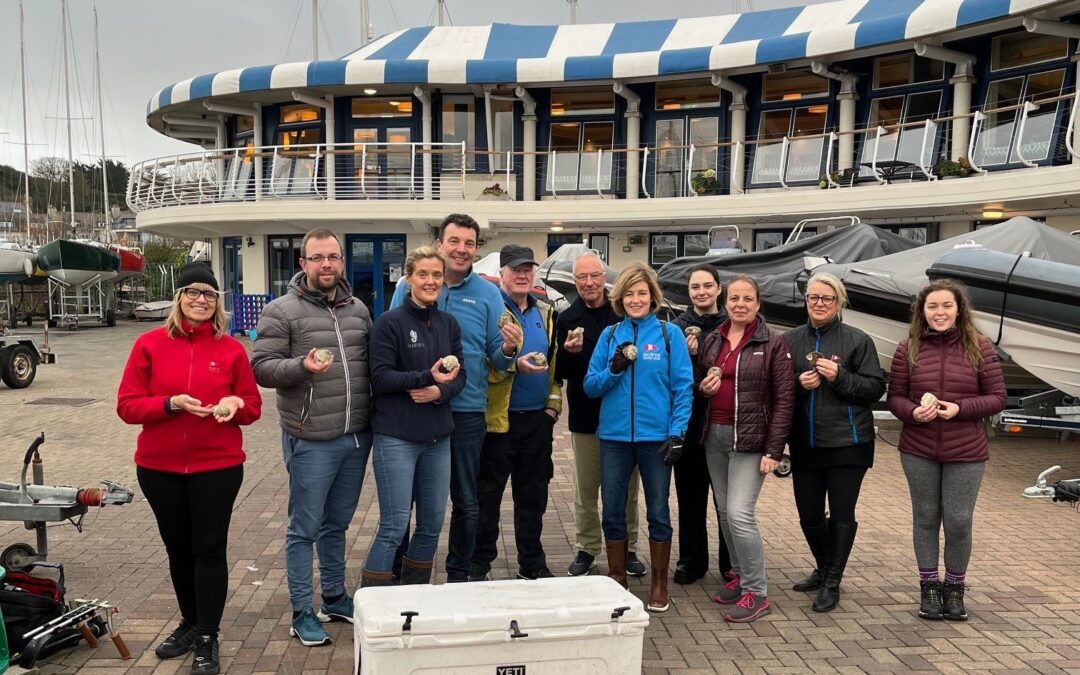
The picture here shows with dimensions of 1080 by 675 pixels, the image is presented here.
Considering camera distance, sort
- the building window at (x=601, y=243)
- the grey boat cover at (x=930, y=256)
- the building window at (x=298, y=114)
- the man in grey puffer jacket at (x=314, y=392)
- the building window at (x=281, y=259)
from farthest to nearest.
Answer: the building window at (x=298, y=114)
the building window at (x=281, y=259)
the building window at (x=601, y=243)
the grey boat cover at (x=930, y=256)
the man in grey puffer jacket at (x=314, y=392)

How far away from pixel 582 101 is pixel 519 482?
62.9 ft

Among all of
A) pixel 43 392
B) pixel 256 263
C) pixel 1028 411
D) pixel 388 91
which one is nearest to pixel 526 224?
pixel 388 91

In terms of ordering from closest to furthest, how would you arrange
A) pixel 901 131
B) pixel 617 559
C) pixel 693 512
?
pixel 617 559
pixel 693 512
pixel 901 131

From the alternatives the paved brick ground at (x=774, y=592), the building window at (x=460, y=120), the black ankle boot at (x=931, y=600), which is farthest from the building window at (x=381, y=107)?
the black ankle boot at (x=931, y=600)

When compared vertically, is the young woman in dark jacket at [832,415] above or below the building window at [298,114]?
below

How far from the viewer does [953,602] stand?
15.8 ft

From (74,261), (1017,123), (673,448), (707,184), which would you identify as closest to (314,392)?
(673,448)

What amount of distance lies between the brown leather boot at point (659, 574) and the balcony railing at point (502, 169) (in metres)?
15.1

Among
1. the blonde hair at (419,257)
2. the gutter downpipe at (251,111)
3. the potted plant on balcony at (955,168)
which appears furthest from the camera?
the gutter downpipe at (251,111)

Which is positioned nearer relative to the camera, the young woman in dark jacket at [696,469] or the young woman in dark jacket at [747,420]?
the young woman in dark jacket at [747,420]

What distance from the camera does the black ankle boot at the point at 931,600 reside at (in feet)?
15.8

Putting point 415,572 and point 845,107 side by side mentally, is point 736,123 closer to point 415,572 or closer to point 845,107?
point 845,107

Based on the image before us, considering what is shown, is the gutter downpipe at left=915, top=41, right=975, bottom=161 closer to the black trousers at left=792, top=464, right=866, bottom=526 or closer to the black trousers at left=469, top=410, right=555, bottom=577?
the black trousers at left=792, top=464, right=866, bottom=526

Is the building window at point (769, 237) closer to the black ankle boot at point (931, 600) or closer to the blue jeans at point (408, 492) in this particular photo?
the black ankle boot at point (931, 600)
